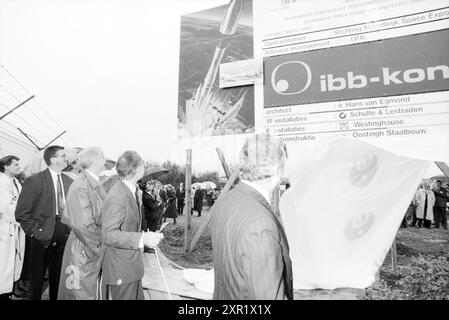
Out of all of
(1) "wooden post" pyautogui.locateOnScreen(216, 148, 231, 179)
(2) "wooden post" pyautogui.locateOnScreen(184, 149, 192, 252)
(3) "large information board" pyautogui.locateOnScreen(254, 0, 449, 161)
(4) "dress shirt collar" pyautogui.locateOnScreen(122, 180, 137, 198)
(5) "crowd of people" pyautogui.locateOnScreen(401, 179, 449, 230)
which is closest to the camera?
(4) "dress shirt collar" pyautogui.locateOnScreen(122, 180, 137, 198)

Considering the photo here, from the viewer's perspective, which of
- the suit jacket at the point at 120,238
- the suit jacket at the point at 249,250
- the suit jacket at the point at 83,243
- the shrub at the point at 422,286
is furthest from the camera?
the shrub at the point at 422,286

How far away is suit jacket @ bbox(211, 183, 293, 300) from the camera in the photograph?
918 mm

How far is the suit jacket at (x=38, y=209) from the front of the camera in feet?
7.92

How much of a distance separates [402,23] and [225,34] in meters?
1.57

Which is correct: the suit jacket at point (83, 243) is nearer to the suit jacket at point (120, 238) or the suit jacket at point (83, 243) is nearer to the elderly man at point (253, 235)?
the suit jacket at point (120, 238)

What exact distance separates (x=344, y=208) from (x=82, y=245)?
2.02m

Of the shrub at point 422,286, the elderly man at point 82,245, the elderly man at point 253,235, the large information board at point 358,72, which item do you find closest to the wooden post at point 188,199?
the large information board at point 358,72

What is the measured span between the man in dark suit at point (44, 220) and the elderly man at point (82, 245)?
64 centimetres

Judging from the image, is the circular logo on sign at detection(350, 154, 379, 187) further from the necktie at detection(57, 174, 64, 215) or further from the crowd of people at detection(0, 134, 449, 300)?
the necktie at detection(57, 174, 64, 215)

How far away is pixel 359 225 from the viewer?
243 cm

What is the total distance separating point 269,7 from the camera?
9.29 ft

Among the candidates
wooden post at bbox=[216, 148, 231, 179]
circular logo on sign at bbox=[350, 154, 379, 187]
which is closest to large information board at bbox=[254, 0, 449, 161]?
circular logo on sign at bbox=[350, 154, 379, 187]

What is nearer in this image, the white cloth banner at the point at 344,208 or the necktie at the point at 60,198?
the white cloth banner at the point at 344,208
